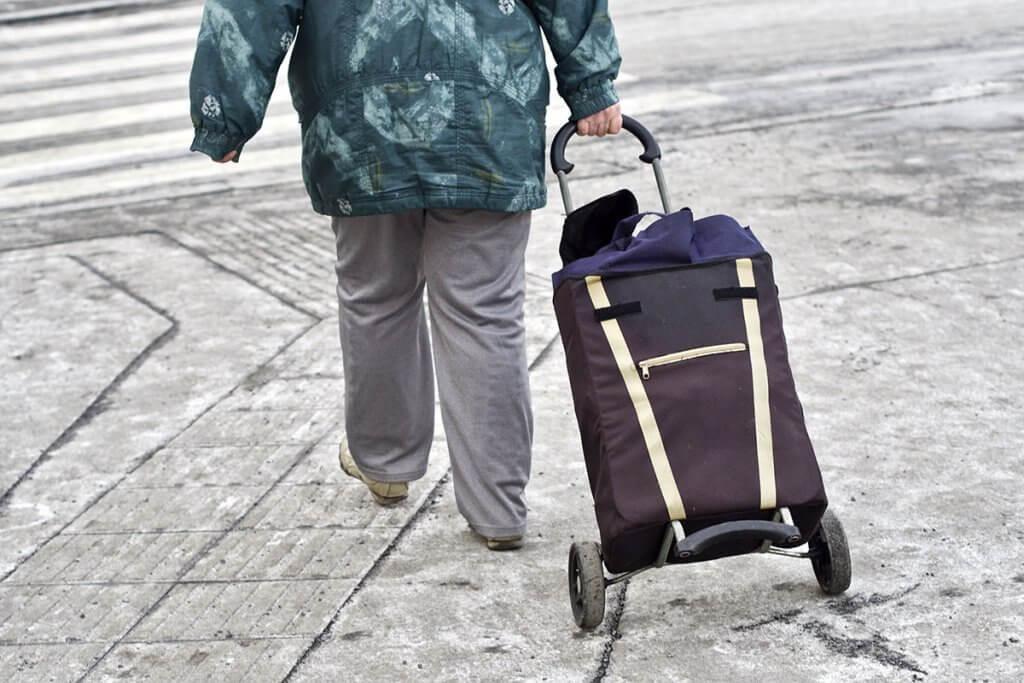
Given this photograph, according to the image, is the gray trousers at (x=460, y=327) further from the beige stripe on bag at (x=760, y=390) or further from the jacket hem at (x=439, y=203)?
the beige stripe on bag at (x=760, y=390)

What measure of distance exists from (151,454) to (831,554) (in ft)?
7.00

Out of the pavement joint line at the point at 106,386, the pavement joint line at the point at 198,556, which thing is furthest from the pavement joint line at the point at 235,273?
the pavement joint line at the point at 198,556

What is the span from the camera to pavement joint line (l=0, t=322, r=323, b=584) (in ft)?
12.8

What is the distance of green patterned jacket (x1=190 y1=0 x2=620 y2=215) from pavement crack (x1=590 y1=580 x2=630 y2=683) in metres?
0.91

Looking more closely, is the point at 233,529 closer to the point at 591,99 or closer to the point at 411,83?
the point at 411,83

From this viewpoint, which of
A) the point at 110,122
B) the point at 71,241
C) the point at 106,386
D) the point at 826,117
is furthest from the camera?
the point at 110,122

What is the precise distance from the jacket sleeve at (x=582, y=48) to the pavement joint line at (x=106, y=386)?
198 centimetres

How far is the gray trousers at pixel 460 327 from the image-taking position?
3.60m

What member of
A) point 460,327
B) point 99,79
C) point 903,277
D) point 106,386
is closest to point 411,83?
point 460,327

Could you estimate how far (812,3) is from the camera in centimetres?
1312

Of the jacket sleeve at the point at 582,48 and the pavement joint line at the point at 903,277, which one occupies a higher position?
the jacket sleeve at the point at 582,48

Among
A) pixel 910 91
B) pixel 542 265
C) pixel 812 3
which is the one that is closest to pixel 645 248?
pixel 542 265

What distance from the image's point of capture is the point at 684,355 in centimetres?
317

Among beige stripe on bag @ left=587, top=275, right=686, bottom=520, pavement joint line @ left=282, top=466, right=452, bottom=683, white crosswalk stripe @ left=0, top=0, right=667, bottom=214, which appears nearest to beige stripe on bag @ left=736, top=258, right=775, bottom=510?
beige stripe on bag @ left=587, top=275, right=686, bottom=520
